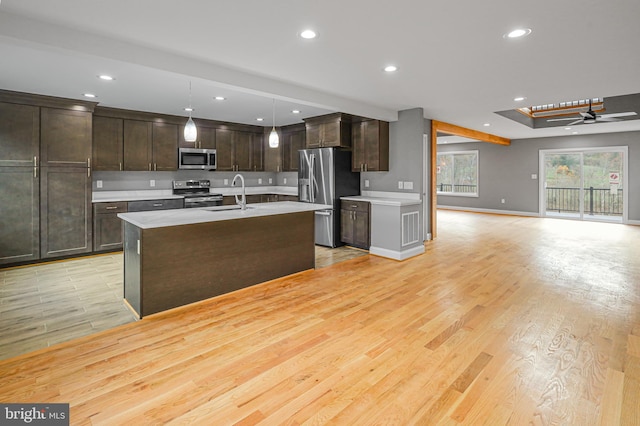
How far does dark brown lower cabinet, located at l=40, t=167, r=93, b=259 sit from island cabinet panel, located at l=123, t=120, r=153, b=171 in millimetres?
761

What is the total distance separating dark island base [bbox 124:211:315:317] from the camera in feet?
9.93

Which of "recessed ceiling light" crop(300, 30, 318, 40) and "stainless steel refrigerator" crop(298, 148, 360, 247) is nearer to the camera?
"recessed ceiling light" crop(300, 30, 318, 40)

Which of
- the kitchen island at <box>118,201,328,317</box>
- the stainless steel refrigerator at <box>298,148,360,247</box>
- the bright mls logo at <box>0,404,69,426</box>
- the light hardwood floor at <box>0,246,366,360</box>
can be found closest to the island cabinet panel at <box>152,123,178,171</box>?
the light hardwood floor at <box>0,246,366,360</box>

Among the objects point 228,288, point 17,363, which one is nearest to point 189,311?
point 228,288

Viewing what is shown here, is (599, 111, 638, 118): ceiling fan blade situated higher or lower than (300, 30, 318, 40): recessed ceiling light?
higher

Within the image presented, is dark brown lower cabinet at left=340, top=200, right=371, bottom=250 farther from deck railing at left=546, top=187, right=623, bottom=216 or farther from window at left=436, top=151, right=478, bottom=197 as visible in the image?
deck railing at left=546, top=187, right=623, bottom=216

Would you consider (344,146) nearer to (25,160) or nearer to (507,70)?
(507,70)

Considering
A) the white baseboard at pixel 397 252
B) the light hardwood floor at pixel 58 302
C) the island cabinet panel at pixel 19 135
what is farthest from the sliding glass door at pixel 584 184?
the island cabinet panel at pixel 19 135

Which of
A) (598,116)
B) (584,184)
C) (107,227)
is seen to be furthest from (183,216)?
(584,184)

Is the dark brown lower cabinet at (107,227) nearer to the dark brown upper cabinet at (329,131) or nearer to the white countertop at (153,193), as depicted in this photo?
the white countertop at (153,193)

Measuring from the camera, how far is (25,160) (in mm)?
4543

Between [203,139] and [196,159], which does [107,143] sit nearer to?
[196,159]

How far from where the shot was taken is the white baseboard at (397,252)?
5.10 metres

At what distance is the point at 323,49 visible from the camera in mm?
2957
